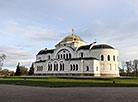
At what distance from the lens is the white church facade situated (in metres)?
61.0

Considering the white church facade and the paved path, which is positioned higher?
the white church facade

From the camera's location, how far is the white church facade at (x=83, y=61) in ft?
200

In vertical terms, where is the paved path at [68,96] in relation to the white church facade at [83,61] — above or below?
below

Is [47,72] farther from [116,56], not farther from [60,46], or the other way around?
[116,56]

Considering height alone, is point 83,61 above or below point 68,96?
above

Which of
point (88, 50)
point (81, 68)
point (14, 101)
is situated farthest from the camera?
point (88, 50)

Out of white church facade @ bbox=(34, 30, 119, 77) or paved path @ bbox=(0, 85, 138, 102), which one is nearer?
paved path @ bbox=(0, 85, 138, 102)

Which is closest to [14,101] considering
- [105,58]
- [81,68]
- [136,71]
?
[81,68]

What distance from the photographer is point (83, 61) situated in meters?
61.7

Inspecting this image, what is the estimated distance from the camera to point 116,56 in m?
64.8

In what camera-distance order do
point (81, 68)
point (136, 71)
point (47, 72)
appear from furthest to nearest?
point (136, 71) < point (47, 72) < point (81, 68)

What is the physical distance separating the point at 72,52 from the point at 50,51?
49.7 feet

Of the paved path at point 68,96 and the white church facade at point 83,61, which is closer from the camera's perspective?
the paved path at point 68,96

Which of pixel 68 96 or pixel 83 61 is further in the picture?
pixel 83 61
